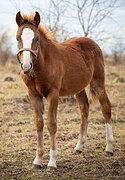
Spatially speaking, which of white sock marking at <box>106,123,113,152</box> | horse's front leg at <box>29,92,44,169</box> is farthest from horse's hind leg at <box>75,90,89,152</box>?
horse's front leg at <box>29,92,44,169</box>

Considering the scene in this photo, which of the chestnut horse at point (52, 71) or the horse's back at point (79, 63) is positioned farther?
the horse's back at point (79, 63)

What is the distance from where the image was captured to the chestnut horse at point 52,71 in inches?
115

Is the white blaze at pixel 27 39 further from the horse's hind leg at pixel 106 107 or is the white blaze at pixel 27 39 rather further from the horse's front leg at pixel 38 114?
the horse's hind leg at pixel 106 107

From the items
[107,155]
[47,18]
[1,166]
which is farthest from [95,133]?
[47,18]

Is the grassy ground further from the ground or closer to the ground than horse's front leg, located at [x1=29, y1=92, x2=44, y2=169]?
closer to the ground

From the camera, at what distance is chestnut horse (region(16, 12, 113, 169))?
293 centimetres

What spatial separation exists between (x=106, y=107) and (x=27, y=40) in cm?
226

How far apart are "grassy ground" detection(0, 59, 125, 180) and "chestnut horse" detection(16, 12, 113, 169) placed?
0.22 meters

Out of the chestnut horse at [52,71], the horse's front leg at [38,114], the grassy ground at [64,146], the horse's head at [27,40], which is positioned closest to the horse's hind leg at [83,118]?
the chestnut horse at [52,71]

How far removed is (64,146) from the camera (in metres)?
4.39

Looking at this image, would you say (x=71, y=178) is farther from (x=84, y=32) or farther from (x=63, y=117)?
(x=84, y=32)

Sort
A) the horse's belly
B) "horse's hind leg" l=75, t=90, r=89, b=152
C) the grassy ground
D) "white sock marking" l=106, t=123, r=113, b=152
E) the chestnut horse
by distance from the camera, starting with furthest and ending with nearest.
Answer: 1. "horse's hind leg" l=75, t=90, r=89, b=152
2. "white sock marking" l=106, t=123, r=113, b=152
3. the horse's belly
4. the grassy ground
5. the chestnut horse

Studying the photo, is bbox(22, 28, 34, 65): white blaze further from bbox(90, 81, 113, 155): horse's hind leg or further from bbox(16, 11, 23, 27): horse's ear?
bbox(90, 81, 113, 155): horse's hind leg

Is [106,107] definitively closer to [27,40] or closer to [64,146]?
[64,146]
